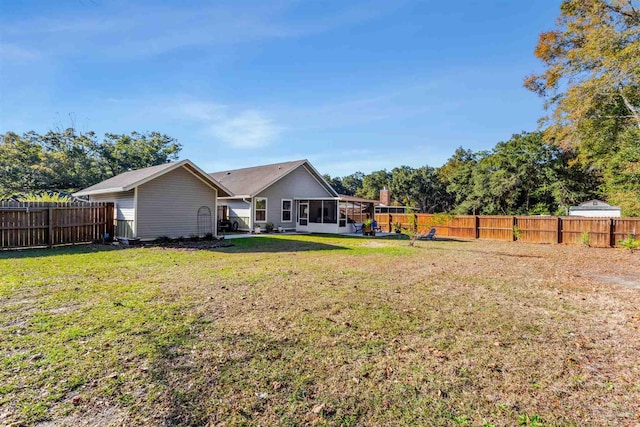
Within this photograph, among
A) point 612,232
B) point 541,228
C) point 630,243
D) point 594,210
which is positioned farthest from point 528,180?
point 630,243

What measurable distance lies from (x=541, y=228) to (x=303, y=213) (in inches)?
532

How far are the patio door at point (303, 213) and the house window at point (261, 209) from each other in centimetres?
268

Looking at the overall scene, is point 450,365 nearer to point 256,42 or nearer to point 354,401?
point 354,401

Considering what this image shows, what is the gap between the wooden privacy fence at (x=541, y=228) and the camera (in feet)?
48.2

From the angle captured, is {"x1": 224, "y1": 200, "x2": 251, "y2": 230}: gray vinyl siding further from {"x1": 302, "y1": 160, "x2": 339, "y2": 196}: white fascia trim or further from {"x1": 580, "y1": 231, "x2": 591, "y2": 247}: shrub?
{"x1": 580, "y1": 231, "x2": 591, "y2": 247}: shrub

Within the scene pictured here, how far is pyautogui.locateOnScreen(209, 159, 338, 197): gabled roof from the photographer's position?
19797 mm

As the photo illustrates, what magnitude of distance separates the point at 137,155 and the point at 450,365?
35.1 metres

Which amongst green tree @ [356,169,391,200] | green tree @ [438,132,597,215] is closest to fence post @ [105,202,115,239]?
green tree @ [438,132,597,215]

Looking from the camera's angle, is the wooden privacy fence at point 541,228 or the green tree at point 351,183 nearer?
the wooden privacy fence at point 541,228

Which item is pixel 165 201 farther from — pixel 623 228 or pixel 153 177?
pixel 623 228

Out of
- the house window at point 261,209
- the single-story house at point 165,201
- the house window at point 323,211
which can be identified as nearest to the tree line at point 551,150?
the house window at point 323,211

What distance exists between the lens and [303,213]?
2169 centimetres

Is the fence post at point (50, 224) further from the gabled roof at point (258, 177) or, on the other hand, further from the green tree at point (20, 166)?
the green tree at point (20, 166)

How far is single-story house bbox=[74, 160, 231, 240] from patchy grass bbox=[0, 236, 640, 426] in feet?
19.6
